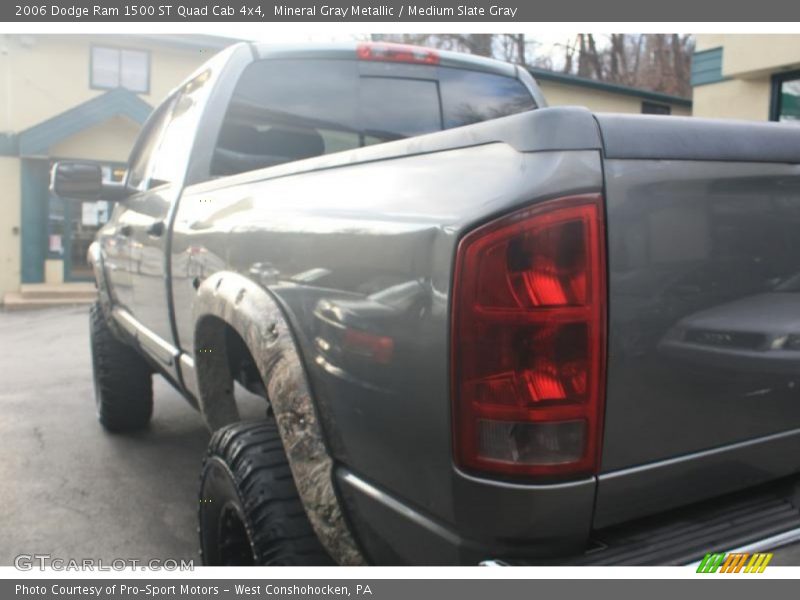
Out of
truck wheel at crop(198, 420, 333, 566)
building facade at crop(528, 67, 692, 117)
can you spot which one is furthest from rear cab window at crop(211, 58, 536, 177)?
building facade at crop(528, 67, 692, 117)

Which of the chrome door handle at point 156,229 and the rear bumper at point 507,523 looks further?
the chrome door handle at point 156,229

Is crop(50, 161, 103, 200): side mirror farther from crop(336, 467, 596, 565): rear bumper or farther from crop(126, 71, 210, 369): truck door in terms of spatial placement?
crop(336, 467, 596, 565): rear bumper

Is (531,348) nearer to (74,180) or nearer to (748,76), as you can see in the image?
(74,180)

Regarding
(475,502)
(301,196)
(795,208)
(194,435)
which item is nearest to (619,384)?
(475,502)

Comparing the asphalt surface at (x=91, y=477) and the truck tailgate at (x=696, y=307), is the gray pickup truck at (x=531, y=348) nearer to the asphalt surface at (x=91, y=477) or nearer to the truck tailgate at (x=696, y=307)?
the truck tailgate at (x=696, y=307)

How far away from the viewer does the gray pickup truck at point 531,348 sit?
135 cm

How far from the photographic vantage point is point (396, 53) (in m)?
3.55

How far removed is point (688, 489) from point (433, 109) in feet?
8.36

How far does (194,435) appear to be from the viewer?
4.93 metres

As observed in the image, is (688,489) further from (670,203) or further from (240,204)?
(240,204)

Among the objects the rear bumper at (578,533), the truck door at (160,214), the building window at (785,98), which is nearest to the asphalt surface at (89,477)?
the truck door at (160,214)

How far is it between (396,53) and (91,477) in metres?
2.85

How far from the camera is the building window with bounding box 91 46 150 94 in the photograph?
50.0 feet

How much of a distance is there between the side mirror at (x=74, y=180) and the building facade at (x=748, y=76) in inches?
281
